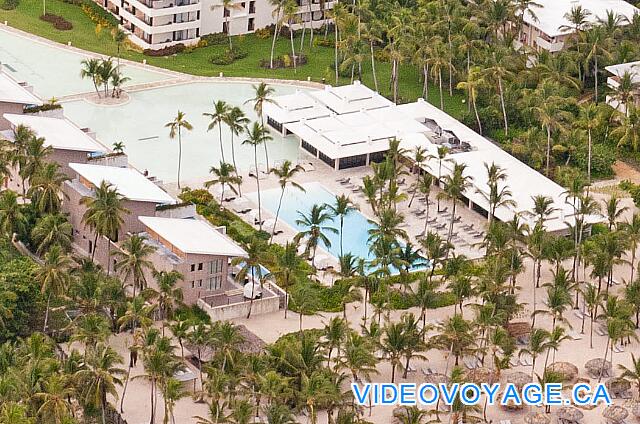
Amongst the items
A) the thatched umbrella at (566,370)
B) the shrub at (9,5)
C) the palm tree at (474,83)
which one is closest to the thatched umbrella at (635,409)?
the thatched umbrella at (566,370)

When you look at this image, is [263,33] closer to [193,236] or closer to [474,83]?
[474,83]

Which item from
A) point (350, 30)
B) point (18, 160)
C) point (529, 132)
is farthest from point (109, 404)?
point (350, 30)

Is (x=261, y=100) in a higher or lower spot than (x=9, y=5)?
higher

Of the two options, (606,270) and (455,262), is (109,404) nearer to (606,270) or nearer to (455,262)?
(455,262)

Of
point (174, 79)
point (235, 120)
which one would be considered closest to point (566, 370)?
point (235, 120)

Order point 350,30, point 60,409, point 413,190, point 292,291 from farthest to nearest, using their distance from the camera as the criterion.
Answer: point 350,30 < point 413,190 < point 292,291 < point 60,409

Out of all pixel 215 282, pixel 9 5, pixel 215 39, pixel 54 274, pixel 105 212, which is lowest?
pixel 9 5

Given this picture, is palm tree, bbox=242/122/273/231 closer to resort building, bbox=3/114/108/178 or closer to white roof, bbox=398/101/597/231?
resort building, bbox=3/114/108/178
